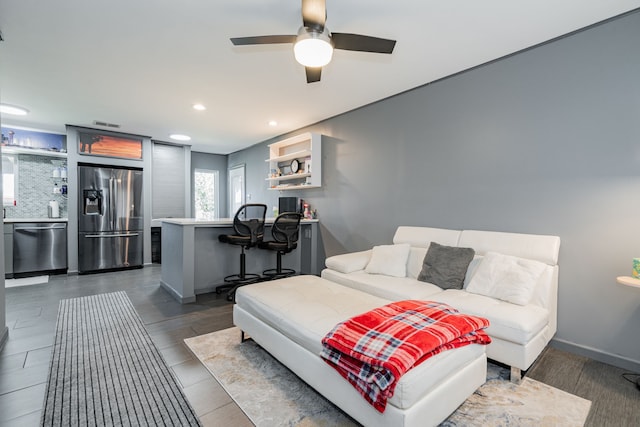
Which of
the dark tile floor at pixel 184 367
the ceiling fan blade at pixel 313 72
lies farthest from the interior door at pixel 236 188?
the ceiling fan blade at pixel 313 72

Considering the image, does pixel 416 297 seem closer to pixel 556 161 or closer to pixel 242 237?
pixel 556 161

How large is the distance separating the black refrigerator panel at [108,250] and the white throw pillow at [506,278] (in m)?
5.74

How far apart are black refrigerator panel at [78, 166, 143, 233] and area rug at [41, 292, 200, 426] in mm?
2811

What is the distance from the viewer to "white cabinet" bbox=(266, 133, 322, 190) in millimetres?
4668

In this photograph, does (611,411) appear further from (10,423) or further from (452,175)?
(10,423)

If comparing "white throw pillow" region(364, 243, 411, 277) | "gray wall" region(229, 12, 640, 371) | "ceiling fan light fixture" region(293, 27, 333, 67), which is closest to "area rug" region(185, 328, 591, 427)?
"gray wall" region(229, 12, 640, 371)

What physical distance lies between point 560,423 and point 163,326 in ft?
10.2

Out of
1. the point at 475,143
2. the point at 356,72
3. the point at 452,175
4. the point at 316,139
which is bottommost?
the point at 452,175

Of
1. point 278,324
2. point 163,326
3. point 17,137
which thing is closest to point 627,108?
point 278,324

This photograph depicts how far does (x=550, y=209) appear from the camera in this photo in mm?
2471

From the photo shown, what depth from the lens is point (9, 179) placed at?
5086 millimetres

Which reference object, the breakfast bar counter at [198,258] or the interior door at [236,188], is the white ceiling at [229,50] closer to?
the breakfast bar counter at [198,258]

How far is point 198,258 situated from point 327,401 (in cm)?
275

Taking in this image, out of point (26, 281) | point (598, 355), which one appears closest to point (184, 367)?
point (598, 355)
